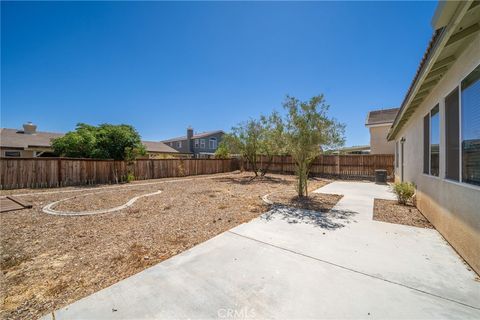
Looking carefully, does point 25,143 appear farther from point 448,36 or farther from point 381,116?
point 381,116

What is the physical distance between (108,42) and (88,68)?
302 centimetres

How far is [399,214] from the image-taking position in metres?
5.36

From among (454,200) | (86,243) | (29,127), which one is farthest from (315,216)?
(29,127)

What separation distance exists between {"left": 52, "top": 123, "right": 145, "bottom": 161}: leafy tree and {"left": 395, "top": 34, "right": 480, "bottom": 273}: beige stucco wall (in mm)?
15071

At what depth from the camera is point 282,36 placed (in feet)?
29.7

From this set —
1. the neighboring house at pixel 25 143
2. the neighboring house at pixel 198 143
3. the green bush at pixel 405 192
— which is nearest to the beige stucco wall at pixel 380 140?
the green bush at pixel 405 192

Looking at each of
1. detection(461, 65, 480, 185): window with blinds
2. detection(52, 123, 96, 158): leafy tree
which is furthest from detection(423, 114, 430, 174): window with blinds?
detection(52, 123, 96, 158): leafy tree

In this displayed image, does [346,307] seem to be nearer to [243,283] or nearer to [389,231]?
[243,283]

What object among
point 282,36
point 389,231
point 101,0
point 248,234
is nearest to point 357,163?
point 282,36

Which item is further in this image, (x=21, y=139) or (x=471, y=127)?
(x=21, y=139)

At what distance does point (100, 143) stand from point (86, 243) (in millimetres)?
11206

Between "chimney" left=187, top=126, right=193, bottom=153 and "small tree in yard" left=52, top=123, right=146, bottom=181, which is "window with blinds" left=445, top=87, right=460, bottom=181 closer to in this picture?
"small tree in yard" left=52, top=123, right=146, bottom=181

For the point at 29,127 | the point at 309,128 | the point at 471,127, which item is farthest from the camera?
the point at 29,127

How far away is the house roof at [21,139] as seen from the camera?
1586cm
